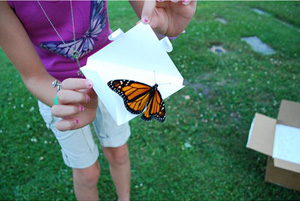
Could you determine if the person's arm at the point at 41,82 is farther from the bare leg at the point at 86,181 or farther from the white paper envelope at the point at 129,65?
the bare leg at the point at 86,181

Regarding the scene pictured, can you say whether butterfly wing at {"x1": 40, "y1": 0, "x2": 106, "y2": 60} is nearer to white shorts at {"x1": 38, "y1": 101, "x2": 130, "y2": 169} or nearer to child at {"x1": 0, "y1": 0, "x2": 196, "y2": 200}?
child at {"x1": 0, "y1": 0, "x2": 196, "y2": 200}

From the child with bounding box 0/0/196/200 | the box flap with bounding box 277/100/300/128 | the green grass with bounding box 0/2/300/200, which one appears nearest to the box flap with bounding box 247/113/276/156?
the box flap with bounding box 277/100/300/128

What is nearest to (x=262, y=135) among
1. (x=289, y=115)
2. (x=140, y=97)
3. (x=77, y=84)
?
(x=289, y=115)

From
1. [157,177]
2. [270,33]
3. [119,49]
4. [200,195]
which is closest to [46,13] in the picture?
[119,49]

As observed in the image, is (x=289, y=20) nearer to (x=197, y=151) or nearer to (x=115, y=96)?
(x=197, y=151)

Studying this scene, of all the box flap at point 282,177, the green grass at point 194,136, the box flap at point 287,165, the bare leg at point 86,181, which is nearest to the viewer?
the bare leg at point 86,181

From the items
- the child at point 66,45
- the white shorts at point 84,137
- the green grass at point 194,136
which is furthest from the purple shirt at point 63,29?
the green grass at point 194,136

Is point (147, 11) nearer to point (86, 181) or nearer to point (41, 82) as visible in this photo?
point (41, 82)
